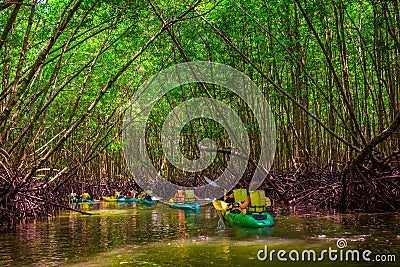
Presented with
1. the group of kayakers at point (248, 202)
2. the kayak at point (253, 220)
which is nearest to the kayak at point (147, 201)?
the group of kayakers at point (248, 202)

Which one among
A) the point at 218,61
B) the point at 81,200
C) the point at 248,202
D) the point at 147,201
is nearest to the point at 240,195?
the point at 248,202

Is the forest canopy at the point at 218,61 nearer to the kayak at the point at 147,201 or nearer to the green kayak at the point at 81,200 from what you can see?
the green kayak at the point at 81,200

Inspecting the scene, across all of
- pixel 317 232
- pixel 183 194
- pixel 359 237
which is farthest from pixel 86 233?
pixel 183 194

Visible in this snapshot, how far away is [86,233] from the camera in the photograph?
10609 mm

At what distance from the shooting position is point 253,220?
10.1m

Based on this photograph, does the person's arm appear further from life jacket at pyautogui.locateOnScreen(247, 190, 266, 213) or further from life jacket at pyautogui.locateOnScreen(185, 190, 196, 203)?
life jacket at pyautogui.locateOnScreen(185, 190, 196, 203)

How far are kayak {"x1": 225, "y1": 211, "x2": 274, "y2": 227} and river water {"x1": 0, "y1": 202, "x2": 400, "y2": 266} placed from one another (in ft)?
0.68

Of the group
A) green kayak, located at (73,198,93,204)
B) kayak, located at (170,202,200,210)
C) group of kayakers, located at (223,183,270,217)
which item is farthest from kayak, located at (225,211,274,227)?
green kayak, located at (73,198,93,204)

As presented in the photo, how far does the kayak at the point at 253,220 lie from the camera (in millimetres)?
9922

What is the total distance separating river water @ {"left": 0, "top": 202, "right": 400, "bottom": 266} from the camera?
666 cm

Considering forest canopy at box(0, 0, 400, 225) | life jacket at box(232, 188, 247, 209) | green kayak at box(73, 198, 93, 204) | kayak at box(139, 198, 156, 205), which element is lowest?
kayak at box(139, 198, 156, 205)

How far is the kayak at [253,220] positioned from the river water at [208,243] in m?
0.21

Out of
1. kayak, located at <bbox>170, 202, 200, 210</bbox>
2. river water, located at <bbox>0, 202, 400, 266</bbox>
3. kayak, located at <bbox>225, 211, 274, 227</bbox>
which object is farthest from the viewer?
kayak, located at <bbox>170, 202, 200, 210</bbox>

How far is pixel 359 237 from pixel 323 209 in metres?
4.94
